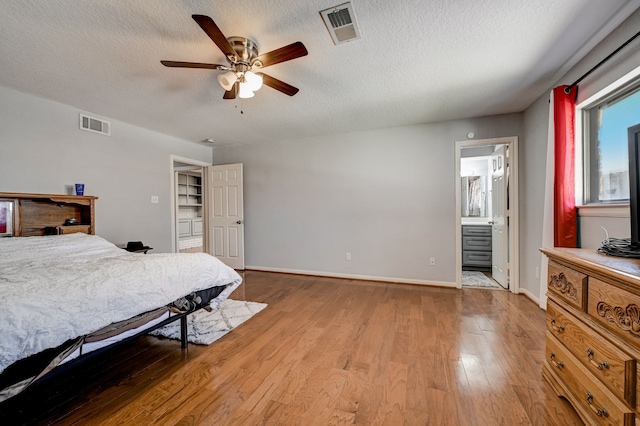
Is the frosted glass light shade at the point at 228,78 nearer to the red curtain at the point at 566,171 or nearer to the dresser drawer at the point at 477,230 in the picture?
the red curtain at the point at 566,171

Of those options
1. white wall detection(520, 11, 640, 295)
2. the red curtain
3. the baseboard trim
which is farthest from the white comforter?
white wall detection(520, 11, 640, 295)

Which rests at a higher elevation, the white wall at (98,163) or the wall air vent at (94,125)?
the wall air vent at (94,125)

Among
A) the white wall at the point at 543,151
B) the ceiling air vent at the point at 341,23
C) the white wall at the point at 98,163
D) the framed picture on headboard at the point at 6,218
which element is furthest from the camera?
the white wall at the point at 98,163

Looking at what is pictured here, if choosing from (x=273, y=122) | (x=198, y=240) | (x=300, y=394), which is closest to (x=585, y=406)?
(x=300, y=394)

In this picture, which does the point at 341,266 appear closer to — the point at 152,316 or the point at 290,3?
the point at 152,316

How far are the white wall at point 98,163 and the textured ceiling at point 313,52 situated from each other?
27cm

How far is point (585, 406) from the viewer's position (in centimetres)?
124

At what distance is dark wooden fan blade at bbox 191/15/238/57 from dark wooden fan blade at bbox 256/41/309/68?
0.69ft

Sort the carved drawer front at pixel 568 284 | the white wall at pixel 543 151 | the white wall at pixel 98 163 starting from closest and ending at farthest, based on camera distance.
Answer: the carved drawer front at pixel 568 284, the white wall at pixel 543 151, the white wall at pixel 98 163

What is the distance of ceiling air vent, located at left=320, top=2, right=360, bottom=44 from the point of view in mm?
1557

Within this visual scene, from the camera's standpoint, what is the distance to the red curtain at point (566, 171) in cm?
215

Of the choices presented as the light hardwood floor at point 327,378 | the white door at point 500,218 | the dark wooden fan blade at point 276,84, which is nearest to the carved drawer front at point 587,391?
the light hardwood floor at point 327,378

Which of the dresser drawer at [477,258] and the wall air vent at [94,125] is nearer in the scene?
the wall air vent at [94,125]

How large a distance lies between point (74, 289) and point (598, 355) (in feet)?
8.59
